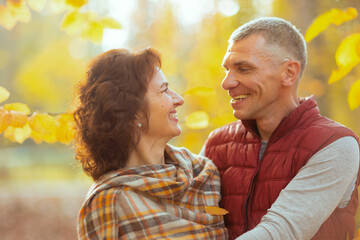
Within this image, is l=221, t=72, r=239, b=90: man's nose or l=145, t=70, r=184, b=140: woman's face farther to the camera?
l=221, t=72, r=239, b=90: man's nose

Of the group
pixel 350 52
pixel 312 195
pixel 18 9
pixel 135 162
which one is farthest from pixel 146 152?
pixel 18 9

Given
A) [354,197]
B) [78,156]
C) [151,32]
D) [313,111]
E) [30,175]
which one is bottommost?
[30,175]

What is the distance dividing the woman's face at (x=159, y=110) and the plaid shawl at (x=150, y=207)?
→ 169 mm

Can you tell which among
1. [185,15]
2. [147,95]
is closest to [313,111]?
[147,95]

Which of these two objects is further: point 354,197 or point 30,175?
point 30,175

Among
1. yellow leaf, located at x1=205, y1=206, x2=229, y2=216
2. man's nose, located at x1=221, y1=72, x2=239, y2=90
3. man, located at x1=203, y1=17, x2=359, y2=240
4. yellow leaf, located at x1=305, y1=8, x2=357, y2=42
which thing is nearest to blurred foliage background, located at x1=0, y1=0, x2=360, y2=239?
yellow leaf, located at x1=305, y1=8, x2=357, y2=42

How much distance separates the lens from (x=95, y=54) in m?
4.10

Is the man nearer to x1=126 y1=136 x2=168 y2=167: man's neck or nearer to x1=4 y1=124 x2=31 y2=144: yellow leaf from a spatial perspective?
x1=126 y1=136 x2=168 y2=167: man's neck

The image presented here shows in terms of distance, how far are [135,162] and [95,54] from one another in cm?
229

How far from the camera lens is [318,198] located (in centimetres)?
178

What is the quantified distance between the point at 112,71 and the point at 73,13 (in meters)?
0.86

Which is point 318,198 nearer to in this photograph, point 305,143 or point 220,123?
point 305,143

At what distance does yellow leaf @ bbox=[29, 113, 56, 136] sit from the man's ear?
1.30 metres

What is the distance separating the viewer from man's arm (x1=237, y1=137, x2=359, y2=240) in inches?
68.4
